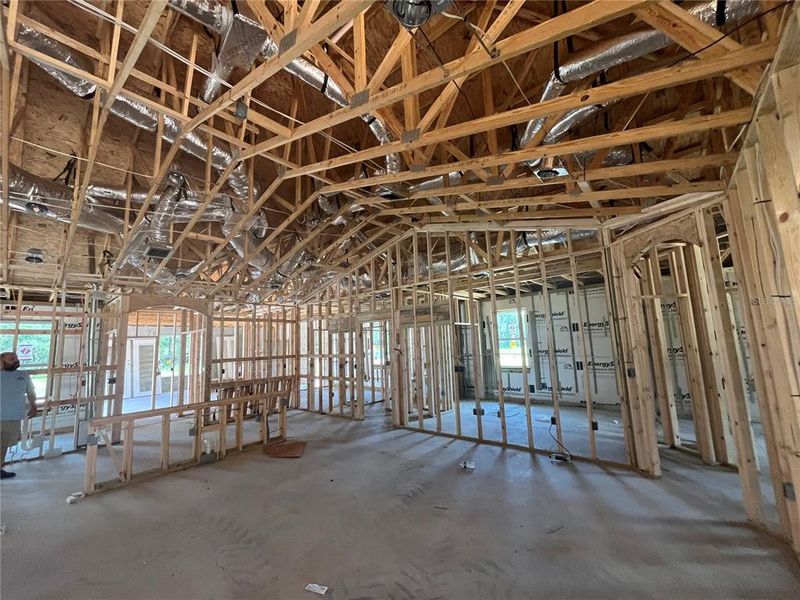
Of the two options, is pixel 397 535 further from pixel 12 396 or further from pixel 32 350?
pixel 32 350

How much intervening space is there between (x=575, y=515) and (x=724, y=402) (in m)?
2.92

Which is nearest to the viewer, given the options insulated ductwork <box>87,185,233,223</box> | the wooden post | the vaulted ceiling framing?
the vaulted ceiling framing

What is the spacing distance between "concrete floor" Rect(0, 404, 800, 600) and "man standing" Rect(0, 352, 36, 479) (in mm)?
666

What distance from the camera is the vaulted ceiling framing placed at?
2158mm

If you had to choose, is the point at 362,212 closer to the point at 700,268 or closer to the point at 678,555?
the point at 700,268

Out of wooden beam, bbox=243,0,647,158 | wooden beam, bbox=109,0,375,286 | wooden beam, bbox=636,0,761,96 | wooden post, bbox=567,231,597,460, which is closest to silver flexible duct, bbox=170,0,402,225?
wooden beam, bbox=109,0,375,286

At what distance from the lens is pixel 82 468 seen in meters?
Answer: 5.21

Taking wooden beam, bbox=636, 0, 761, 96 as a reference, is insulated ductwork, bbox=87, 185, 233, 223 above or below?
above

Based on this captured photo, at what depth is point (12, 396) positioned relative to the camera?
4336mm

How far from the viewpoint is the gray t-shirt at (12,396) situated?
428cm

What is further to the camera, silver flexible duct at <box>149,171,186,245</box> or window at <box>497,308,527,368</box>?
window at <box>497,308,527,368</box>

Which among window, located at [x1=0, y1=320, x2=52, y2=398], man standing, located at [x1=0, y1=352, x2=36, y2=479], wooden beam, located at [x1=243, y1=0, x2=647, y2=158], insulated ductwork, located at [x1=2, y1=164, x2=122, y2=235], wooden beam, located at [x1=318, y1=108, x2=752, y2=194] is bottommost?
man standing, located at [x1=0, y1=352, x2=36, y2=479]

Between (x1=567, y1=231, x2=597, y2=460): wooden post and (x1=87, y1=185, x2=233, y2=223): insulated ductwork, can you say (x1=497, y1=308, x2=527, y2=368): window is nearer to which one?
A: (x1=567, y1=231, x2=597, y2=460): wooden post

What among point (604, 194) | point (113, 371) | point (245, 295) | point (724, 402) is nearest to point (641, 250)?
point (604, 194)
